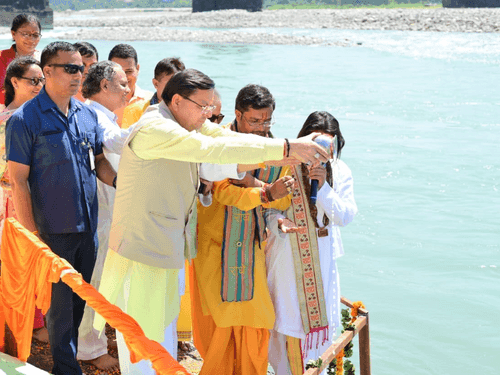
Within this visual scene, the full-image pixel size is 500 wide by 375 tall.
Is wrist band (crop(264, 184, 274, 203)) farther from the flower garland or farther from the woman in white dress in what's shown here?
the flower garland

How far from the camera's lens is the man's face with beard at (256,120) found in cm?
332

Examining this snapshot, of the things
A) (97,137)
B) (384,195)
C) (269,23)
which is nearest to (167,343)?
(97,137)

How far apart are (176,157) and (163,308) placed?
2.45 ft

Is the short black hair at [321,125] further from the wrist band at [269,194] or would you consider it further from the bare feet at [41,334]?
the bare feet at [41,334]

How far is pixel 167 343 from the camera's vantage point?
3.08 metres

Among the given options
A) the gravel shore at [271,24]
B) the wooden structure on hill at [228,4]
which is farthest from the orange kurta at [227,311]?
the wooden structure on hill at [228,4]

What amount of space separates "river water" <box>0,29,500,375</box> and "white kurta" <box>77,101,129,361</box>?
2.89m

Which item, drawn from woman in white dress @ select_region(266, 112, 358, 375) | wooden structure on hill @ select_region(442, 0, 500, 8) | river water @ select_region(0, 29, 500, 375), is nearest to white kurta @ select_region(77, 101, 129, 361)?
woman in white dress @ select_region(266, 112, 358, 375)

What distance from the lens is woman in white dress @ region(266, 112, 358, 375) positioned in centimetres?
351

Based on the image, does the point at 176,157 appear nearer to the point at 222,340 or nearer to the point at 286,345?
the point at 222,340

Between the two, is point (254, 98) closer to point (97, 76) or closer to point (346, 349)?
point (97, 76)

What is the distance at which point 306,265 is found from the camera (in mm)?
3533

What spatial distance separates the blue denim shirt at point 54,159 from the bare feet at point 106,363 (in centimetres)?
81

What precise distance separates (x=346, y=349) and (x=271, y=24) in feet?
191
